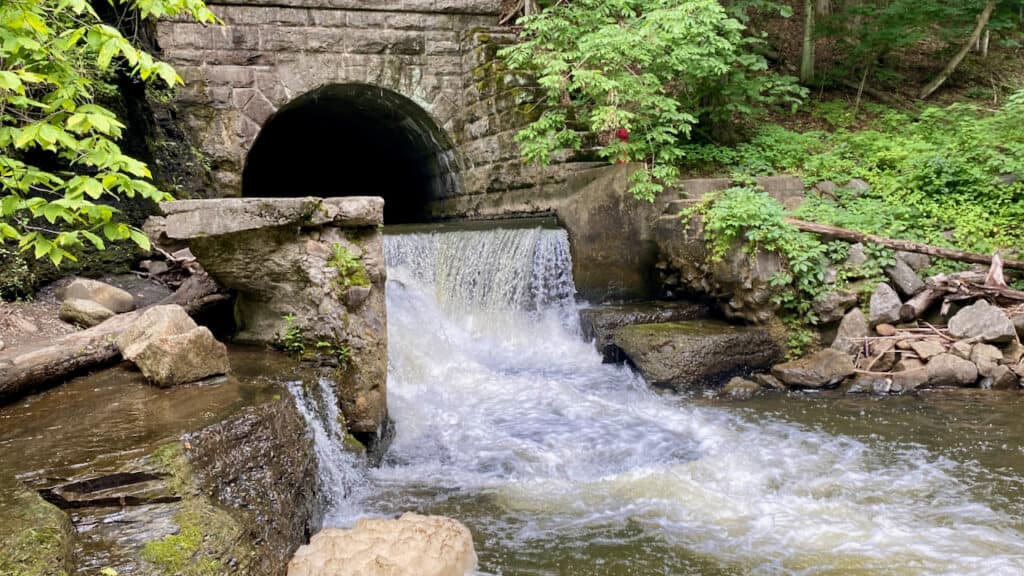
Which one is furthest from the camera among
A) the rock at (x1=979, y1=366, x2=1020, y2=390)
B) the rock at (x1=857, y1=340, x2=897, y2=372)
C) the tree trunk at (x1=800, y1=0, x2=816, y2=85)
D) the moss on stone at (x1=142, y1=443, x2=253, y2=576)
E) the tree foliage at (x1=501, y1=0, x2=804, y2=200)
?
the tree trunk at (x1=800, y1=0, x2=816, y2=85)

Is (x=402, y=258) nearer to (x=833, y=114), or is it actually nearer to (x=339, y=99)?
(x=339, y=99)

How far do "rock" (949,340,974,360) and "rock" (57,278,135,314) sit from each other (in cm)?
773

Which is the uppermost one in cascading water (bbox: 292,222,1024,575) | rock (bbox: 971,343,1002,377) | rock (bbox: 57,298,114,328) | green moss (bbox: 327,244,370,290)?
green moss (bbox: 327,244,370,290)

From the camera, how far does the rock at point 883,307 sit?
6.81 metres

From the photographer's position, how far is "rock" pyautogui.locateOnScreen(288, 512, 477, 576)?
118 inches

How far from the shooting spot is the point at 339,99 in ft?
36.5

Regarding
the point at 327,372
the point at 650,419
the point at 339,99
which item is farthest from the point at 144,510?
the point at 339,99

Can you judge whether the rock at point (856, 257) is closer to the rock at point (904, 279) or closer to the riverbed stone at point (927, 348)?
the rock at point (904, 279)

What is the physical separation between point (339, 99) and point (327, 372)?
25.3ft

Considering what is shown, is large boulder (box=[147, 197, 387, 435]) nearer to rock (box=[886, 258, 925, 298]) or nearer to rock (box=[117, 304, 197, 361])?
rock (box=[117, 304, 197, 361])

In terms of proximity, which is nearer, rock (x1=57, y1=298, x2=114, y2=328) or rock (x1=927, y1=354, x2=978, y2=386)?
rock (x1=57, y1=298, x2=114, y2=328)

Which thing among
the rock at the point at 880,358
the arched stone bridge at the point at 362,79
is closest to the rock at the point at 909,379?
the rock at the point at 880,358

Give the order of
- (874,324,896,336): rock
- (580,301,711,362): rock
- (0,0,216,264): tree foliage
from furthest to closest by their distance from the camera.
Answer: (580,301,711,362): rock → (874,324,896,336): rock → (0,0,216,264): tree foliage

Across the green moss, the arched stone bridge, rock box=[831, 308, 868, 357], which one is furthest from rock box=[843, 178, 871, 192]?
the green moss
